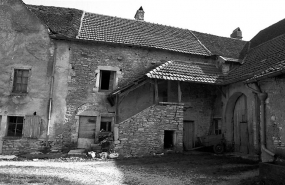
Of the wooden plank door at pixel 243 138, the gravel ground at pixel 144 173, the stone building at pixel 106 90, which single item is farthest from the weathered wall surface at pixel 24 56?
the wooden plank door at pixel 243 138

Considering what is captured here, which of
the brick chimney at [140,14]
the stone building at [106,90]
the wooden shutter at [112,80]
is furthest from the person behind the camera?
the brick chimney at [140,14]

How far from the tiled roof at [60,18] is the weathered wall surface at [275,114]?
379 inches

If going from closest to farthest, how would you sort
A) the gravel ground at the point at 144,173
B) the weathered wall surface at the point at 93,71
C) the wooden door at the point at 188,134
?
the gravel ground at the point at 144,173 → the weathered wall surface at the point at 93,71 → the wooden door at the point at 188,134

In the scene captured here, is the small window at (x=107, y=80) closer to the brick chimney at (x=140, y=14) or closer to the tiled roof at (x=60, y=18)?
the tiled roof at (x=60, y=18)

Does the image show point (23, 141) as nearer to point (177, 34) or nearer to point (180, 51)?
point (180, 51)

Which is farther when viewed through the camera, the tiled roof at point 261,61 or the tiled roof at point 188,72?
the tiled roof at point 188,72

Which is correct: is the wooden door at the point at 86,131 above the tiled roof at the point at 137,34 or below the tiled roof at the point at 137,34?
below

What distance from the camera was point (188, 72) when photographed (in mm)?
11781

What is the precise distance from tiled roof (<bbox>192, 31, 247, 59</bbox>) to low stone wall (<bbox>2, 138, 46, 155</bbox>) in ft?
37.4

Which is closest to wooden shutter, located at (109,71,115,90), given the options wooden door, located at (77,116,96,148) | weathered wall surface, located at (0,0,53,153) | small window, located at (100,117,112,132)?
small window, located at (100,117,112,132)

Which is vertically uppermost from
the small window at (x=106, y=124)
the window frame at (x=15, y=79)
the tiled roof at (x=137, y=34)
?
the tiled roof at (x=137, y=34)

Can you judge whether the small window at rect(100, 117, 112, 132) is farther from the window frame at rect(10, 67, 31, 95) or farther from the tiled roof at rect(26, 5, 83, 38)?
the tiled roof at rect(26, 5, 83, 38)

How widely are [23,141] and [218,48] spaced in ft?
42.0

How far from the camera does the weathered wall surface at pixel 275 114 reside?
7.58m
